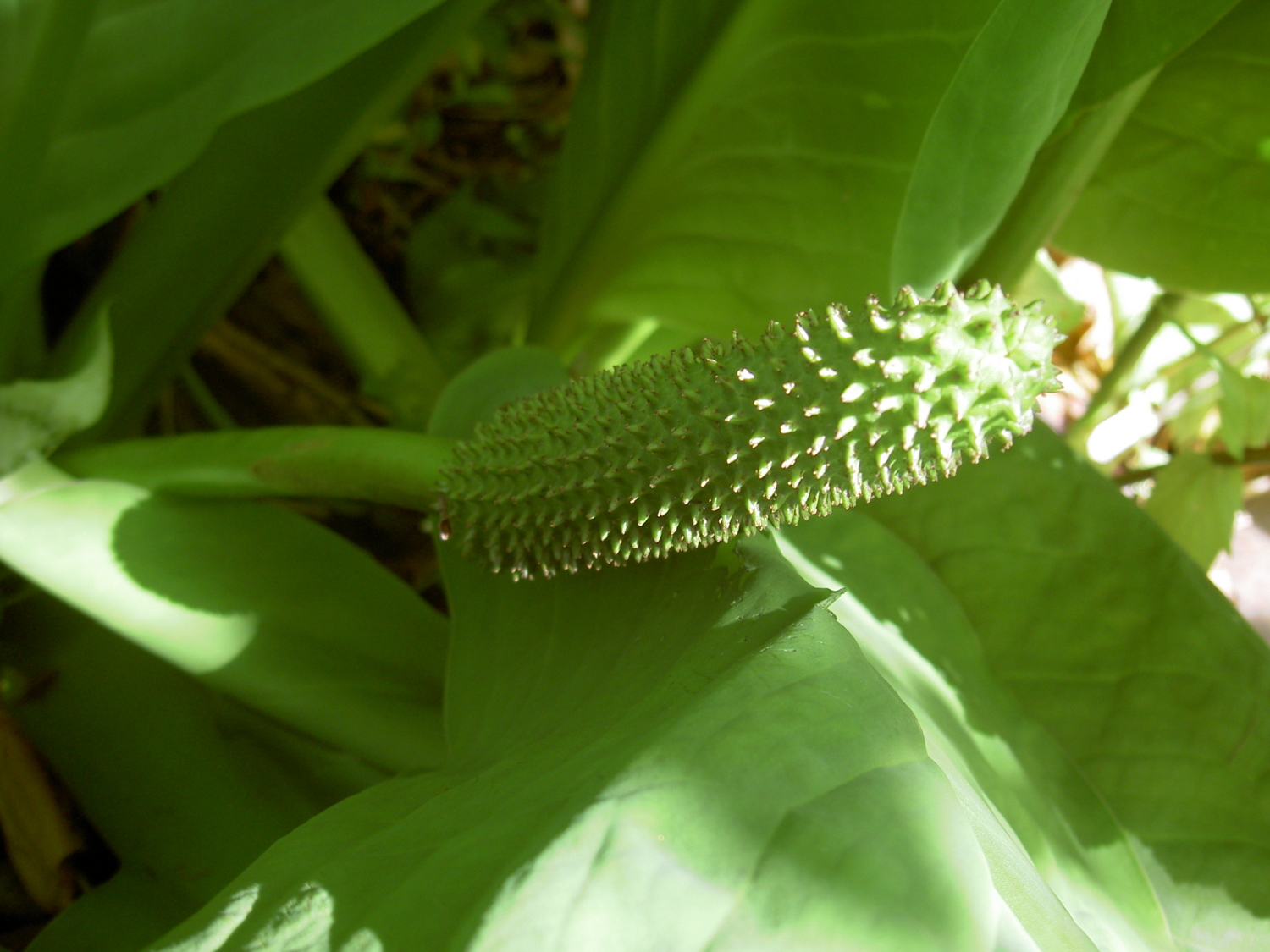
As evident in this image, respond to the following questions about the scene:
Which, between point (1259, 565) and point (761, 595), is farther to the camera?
point (1259, 565)

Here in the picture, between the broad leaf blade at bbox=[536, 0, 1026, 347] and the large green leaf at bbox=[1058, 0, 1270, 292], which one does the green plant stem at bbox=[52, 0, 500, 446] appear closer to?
the broad leaf blade at bbox=[536, 0, 1026, 347]

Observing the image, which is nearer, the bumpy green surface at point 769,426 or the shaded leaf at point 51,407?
the bumpy green surface at point 769,426

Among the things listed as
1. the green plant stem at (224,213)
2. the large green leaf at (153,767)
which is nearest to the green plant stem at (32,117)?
the green plant stem at (224,213)

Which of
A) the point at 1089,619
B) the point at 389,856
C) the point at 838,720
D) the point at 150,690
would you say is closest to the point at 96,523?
the point at 150,690

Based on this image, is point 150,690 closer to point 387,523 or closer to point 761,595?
point 387,523

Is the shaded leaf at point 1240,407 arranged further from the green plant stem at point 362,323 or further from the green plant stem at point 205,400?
the green plant stem at point 205,400

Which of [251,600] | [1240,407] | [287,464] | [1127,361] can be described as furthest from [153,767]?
[1127,361]

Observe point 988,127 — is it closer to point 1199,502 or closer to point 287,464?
point 287,464
